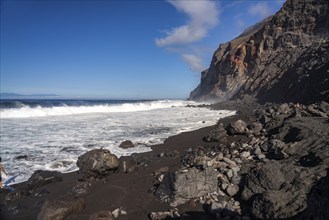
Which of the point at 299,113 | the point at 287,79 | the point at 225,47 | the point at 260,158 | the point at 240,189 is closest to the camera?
the point at 240,189

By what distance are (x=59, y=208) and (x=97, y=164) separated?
96.5 inches

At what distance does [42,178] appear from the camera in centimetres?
798

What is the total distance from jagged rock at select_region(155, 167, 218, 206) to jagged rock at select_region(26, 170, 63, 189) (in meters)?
3.34

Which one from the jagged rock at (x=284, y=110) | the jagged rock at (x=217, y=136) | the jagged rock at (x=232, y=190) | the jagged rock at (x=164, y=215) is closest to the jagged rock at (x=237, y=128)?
the jagged rock at (x=217, y=136)

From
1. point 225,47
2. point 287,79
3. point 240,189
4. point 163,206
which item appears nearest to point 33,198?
point 163,206

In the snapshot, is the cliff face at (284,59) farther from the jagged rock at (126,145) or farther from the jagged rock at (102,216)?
the jagged rock at (102,216)

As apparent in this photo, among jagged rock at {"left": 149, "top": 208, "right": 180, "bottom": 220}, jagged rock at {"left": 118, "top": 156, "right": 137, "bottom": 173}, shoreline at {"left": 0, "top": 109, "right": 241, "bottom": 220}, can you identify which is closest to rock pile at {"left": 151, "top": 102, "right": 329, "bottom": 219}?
jagged rock at {"left": 149, "top": 208, "right": 180, "bottom": 220}

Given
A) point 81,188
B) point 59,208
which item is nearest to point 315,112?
point 81,188

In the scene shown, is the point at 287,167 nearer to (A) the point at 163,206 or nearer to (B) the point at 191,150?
(A) the point at 163,206

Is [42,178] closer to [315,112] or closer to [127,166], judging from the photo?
[127,166]

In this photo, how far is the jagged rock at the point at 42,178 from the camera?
778 centimetres

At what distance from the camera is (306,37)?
39469 millimetres

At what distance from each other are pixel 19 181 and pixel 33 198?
1463 mm

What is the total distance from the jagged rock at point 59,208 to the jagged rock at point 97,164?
1916 mm
